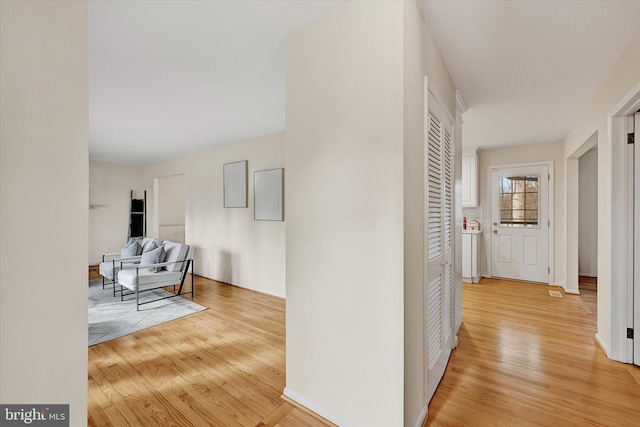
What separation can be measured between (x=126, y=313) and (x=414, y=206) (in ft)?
12.5

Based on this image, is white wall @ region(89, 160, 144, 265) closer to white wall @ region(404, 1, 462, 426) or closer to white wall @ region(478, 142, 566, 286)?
white wall @ region(404, 1, 462, 426)

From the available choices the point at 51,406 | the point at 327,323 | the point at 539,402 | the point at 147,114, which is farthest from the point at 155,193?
the point at 539,402

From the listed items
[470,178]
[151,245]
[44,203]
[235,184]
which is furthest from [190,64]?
[470,178]

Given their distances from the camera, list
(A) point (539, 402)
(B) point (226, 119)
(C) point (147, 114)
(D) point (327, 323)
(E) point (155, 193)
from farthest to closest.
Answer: (E) point (155, 193)
(B) point (226, 119)
(C) point (147, 114)
(A) point (539, 402)
(D) point (327, 323)

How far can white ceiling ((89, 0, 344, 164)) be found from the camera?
1.66 m

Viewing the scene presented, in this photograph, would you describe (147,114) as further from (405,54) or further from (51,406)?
(51,406)

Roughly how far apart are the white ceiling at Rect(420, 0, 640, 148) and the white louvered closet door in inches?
17.2

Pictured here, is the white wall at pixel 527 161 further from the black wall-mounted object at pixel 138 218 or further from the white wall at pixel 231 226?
the black wall-mounted object at pixel 138 218

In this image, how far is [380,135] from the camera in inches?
58.0

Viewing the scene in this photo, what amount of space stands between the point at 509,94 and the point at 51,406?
3726 millimetres

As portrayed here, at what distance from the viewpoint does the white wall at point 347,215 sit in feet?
4.68

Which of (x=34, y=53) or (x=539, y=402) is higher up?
(x=34, y=53)

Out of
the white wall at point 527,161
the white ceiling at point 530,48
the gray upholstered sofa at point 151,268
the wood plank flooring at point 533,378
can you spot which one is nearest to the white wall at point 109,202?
the gray upholstered sofa at point 151,268

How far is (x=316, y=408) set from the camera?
1.74 m
